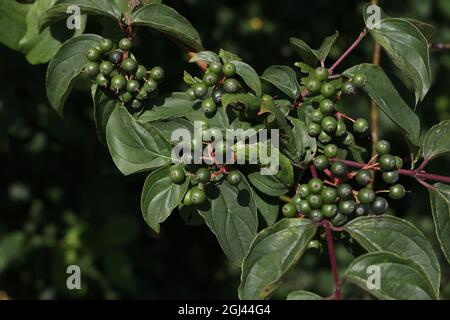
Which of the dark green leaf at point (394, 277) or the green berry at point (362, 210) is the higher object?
the green berry at point (362, 210)

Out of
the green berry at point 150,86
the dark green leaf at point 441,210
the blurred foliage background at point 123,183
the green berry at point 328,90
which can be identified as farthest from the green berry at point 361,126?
the blurred foliage background at point 123,183

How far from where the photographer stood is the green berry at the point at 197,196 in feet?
5.65

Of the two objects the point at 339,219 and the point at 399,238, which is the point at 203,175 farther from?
the point at 399,238

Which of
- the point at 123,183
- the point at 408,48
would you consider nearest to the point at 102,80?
the point at 408,48

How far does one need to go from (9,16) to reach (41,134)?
1.27m

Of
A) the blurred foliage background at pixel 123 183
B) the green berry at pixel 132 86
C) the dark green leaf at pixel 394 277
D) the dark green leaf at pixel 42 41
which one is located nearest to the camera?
the dark green leaf at pixel 394 277

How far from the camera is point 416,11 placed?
4.23 m

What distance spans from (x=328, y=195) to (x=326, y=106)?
0.23 metres

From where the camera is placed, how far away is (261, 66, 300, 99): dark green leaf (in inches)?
72.4

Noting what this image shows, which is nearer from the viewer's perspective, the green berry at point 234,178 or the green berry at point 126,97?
the green berry at point 234,178

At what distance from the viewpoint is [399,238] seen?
1.74 m

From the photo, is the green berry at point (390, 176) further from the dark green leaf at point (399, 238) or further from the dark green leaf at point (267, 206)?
the dark green leaf at point (267, 206)

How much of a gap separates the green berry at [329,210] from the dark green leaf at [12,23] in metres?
1.15

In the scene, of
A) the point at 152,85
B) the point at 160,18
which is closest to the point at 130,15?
the point at 160,18
